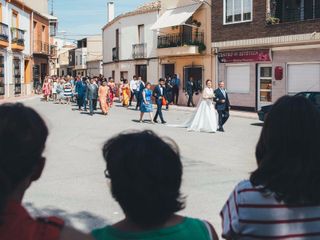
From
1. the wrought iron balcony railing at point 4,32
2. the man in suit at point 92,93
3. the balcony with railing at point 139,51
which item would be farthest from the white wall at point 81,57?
the man in suit at point 92,93

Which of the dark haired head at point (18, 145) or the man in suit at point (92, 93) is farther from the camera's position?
the man in suit at point (92, 93)

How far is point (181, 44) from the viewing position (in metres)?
30.8

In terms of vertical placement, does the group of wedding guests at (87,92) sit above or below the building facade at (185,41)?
below

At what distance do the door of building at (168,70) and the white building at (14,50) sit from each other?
11.0 metres

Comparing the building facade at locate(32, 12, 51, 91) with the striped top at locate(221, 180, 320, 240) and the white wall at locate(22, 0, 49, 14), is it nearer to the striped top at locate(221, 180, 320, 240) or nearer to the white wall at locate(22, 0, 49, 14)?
the white wall at locate(22, 0, 49, 14)

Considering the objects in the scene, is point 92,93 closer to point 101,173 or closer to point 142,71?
point 101,173

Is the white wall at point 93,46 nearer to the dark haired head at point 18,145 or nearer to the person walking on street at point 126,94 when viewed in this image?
the person walking on street at point 126,94

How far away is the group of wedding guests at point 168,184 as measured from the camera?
185 cm

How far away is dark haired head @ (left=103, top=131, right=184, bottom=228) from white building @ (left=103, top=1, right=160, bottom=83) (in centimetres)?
3241

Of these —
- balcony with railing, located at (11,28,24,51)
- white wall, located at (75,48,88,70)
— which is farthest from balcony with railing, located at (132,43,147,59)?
white wall, located at (75,48,88,70)

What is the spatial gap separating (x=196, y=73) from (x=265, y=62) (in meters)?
6.10

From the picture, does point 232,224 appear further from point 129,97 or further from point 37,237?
point 129,97

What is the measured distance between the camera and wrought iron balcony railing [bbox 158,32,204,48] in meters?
29.6

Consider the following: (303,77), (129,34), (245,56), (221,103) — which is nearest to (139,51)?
(129,34)
